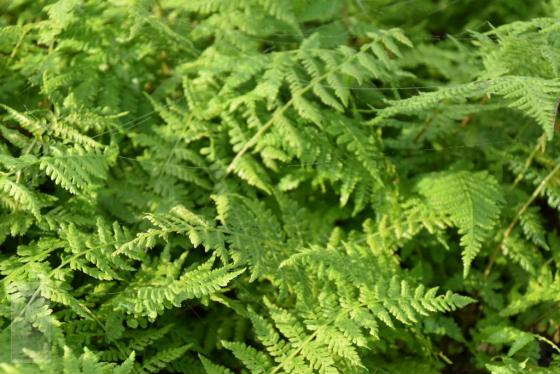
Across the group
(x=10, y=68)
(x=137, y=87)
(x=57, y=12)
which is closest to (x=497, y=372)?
(x=137, y=87)

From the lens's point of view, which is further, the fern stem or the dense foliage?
the fern stem

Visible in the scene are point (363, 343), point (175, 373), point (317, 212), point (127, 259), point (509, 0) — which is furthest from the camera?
point (509, 0)

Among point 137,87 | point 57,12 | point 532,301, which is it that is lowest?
point 532,301

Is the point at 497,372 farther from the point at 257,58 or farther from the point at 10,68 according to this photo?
the point at 10,68

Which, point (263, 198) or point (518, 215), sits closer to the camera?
point (518, 215)

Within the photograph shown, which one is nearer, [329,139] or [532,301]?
[532,301]

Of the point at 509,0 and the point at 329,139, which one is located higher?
the point at 509,0

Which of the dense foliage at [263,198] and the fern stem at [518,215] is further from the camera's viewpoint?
the fern stem at [518,215]

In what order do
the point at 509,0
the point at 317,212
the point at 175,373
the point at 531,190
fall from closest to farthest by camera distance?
the point at 175,373, the point at 317,212, the point at 531,190, the point at 509,0
